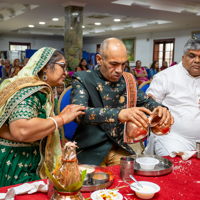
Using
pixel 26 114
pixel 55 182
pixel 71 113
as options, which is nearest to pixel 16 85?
pixel 26 114

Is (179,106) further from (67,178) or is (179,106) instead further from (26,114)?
(67,178)

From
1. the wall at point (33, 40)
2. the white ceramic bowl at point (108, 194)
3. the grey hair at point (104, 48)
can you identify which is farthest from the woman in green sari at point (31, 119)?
the wall at point (33, 40)

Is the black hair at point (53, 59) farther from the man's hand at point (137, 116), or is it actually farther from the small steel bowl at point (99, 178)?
the small steel bowl at point (99, 178)

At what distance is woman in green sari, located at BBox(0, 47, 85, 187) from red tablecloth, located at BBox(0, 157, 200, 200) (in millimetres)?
386

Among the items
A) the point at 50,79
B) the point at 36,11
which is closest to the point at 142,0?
the point at 36,11

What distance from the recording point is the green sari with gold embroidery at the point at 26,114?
150 centimetres

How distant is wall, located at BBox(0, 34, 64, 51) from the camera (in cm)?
1891

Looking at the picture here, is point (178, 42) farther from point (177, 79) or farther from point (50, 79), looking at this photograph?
point (50, 79)

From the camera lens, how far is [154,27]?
537 inches

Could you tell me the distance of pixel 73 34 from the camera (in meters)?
8.00

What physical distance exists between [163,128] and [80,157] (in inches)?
27.5

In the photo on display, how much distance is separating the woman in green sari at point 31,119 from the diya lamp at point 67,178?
61 centimetres

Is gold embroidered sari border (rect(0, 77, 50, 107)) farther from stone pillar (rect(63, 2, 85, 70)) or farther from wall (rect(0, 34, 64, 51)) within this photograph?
wall (rect(0, 34, 64, 51))

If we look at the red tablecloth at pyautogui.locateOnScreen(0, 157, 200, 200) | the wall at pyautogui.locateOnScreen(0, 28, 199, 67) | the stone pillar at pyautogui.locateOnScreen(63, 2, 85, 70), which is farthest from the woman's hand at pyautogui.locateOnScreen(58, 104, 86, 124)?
the wall at pyautogui.locateOnScreen(0, 28, 199, 67)
